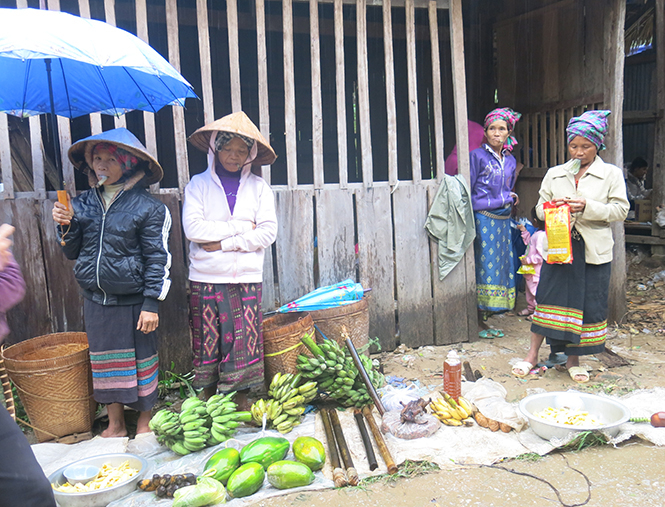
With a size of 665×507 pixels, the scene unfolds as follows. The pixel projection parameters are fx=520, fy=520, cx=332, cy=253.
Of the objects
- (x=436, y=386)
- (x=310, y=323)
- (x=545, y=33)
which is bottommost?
(x=436, y=386)

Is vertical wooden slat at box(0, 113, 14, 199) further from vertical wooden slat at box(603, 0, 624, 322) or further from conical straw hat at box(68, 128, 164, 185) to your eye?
vertical wooden slat at box(603, 0, 624, 322)

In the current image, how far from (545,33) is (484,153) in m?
2.57

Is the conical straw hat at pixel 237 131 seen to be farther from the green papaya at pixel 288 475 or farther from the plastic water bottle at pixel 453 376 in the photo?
the green papaya at pixel 288 475

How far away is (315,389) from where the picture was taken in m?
3.74

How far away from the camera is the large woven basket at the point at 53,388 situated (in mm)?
3352

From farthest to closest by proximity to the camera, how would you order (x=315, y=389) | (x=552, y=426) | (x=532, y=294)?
(x=532, y=294) < (x=315, y=389) < (x=552, y=426)

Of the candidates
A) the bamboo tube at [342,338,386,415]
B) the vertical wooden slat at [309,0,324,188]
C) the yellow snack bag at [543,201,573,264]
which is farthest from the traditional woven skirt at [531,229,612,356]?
the vertical wooden slat at [309,0,324,188]

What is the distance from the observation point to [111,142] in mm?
3340

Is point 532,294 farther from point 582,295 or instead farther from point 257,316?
point 257,316

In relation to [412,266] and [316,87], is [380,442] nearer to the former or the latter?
[412,266]

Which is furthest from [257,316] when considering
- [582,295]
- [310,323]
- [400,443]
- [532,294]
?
[532,294]

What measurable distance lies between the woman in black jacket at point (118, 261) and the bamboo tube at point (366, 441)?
1.44m

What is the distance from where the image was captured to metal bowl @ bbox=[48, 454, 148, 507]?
2697 mm

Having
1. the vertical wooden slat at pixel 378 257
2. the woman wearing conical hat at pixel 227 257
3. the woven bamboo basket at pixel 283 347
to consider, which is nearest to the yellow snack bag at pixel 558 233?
the vertical wooden slat at pixel 378 257
